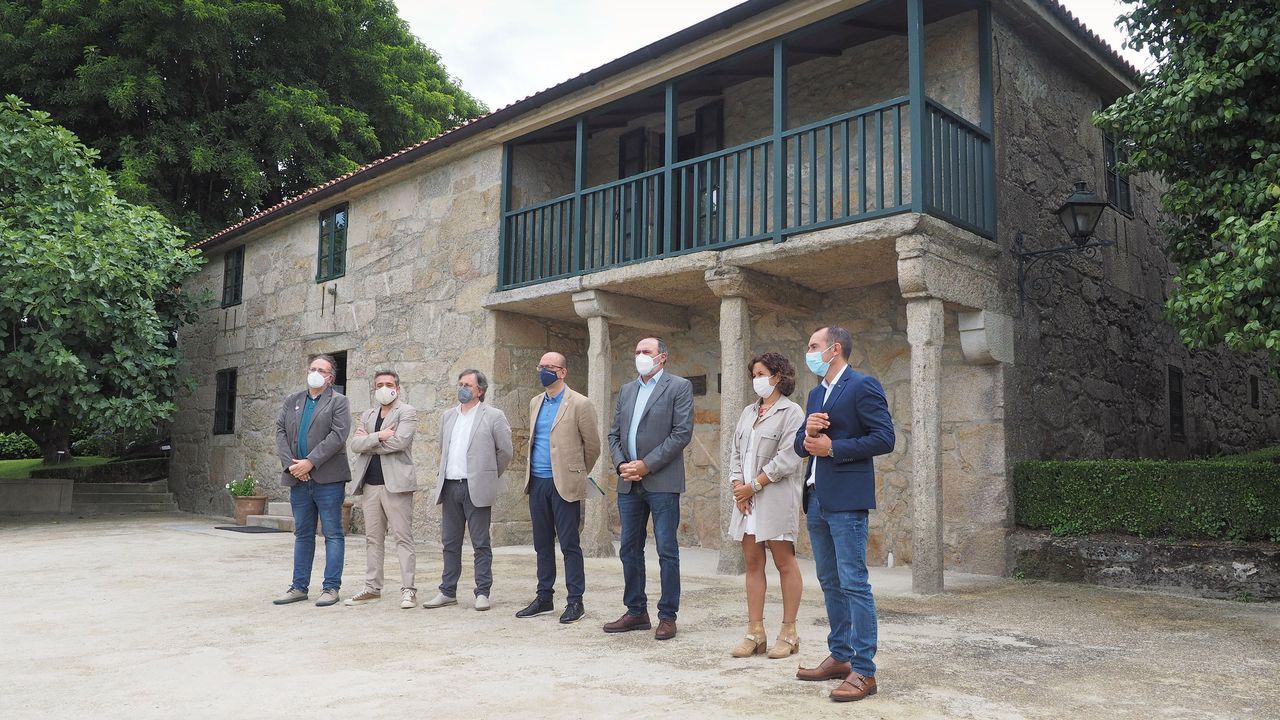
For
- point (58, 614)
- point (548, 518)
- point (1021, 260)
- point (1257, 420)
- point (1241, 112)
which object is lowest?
point (58, 614)

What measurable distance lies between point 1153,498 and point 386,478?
577cm

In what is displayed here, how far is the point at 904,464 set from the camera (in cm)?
883

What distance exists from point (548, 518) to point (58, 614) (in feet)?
10.5

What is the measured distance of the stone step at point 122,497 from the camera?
16.2 m

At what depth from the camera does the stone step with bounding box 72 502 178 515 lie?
51.7ft

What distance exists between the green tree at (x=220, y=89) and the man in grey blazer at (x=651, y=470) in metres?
14.9

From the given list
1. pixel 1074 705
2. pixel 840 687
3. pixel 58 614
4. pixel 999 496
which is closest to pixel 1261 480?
pixel 999 496

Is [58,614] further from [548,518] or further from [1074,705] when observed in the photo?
[1074,705]

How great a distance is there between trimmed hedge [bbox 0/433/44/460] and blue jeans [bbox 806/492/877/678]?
23.4 metres

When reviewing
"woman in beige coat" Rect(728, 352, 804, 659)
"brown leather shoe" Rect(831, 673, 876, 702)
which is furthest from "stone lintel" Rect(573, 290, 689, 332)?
"brown leather shoe" Rect(831, 673, 876, 702)

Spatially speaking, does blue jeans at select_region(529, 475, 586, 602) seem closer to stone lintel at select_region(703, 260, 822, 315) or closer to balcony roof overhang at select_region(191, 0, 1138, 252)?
stone lintel at select_region(703, 260, 822, 315)

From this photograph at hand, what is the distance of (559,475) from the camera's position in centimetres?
565

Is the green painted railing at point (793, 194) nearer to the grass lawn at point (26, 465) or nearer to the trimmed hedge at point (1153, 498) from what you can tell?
the trimmed hedge at point (1153, 498)

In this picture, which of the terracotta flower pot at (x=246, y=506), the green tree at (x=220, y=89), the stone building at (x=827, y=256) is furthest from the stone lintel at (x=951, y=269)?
the green tree at (x=220, y=89)
